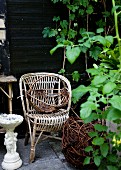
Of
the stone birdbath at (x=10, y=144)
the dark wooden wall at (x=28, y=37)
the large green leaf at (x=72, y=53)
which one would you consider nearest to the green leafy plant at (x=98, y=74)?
the large green leaf at (x=72, y=53)

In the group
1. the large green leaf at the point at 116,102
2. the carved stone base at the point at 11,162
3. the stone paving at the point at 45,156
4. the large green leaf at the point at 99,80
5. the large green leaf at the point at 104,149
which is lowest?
the stone paving at the point at 45,156

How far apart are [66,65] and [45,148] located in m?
1.13

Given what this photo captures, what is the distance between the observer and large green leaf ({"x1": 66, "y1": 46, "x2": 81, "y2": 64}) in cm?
141

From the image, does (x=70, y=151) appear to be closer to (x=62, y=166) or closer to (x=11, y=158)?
(x=62, y=166)

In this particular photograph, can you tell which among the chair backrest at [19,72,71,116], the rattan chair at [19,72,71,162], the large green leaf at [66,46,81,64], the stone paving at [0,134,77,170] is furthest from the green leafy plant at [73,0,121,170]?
the chair backrest at [19,72,71,116]

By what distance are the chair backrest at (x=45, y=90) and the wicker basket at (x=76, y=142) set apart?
1.44 feet

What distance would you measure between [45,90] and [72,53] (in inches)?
70.6

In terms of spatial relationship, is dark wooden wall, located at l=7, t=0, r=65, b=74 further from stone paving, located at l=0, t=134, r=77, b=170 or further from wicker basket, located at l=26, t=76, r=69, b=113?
stone paving, located at l=0, t=134, r=77, b=170

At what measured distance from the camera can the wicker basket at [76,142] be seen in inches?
95.3

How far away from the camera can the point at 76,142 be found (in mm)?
2463

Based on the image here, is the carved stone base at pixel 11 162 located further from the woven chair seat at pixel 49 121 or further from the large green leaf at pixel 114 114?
the large green leaf at pixel 114 114

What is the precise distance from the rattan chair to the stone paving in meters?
0.09

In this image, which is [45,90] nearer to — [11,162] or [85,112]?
[11,162]

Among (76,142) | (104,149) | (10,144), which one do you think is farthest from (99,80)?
(10,144)
